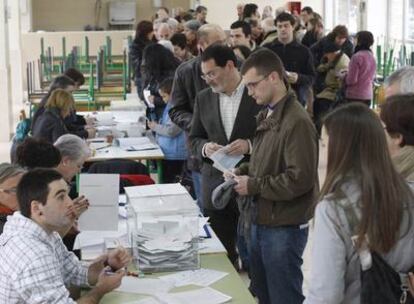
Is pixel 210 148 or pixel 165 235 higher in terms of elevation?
pixel 210 148

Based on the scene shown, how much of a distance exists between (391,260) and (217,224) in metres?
2.51

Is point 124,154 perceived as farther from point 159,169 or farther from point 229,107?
point 229,107

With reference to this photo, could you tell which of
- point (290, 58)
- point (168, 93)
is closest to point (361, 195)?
point (168, 93)

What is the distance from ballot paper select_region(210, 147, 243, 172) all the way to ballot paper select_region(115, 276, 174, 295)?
99 cm

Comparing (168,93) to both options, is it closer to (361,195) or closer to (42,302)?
(42,302)

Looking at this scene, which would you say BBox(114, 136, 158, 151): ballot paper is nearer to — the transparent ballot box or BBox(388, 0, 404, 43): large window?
the transparent ballot box

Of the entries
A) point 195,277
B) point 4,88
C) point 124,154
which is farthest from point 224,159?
point 4,88

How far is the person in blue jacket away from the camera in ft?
21.6

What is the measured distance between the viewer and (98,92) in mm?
11391

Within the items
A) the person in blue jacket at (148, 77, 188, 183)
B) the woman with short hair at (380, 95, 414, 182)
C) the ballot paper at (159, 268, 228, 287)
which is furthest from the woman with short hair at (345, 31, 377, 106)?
the woman with short hair at (380, 95, 414, 182)

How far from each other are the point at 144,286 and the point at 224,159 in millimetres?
1135

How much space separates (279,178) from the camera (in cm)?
369

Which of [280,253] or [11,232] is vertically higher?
[11,232]

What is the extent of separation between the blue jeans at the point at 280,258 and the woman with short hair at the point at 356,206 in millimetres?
1320
